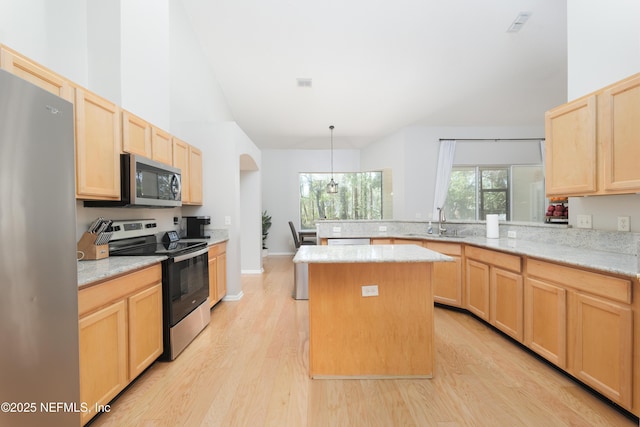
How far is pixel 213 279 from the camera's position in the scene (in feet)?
11.1

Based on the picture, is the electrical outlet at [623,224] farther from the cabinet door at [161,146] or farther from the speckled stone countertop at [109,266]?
the cabinet door at [161,146]

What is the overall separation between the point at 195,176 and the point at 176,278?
66.3 inches

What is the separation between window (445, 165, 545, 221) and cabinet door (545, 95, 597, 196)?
3527mm

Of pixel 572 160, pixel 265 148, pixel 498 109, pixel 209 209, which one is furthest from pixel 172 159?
pixel 498 109

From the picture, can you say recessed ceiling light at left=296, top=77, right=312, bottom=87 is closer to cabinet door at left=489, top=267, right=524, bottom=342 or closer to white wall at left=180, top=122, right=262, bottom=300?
white wall at left=180, top=122, right=262, bottom=300

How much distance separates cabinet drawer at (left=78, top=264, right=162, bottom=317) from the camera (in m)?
1.49

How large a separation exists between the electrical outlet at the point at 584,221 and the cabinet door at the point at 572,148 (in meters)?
0.33

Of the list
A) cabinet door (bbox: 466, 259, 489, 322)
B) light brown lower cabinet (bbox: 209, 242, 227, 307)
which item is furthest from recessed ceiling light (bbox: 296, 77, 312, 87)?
cabinet door (bbox: 466, 259, 489, 322)

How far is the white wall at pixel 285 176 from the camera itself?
25.2 ft

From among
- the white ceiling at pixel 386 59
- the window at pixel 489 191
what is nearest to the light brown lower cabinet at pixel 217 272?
the white ceiling at pixel 386 59

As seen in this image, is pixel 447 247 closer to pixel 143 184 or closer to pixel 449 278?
pixel 449 278

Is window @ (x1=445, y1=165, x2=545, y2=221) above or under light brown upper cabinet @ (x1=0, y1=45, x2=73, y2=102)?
under

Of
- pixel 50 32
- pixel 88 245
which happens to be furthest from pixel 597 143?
pixel 50 32

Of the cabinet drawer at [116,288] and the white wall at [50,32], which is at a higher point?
the white wall at [50,32]
